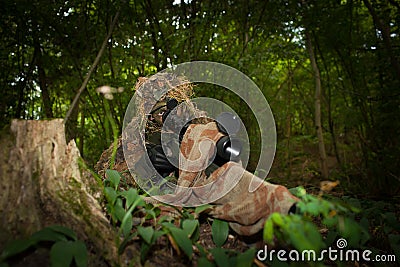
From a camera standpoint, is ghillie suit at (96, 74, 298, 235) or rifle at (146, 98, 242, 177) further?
rifle at (146, 98, 242, 177)

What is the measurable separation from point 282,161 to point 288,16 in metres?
2.99

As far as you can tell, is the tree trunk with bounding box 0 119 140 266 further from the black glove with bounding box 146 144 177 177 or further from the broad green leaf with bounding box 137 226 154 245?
the black glove with bounding box 146 144 177 177

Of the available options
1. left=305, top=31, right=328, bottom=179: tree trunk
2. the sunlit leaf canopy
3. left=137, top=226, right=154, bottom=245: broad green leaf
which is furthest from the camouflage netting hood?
left=305, top=31, right=328, bottom=179: tree trunk

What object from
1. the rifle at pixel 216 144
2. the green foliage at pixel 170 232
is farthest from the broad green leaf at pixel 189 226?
the rifle at pixel 216 144

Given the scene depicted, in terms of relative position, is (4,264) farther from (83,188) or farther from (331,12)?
(331,12)

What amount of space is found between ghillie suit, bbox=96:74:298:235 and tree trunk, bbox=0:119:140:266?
54 centimetres

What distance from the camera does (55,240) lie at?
4.73 ft

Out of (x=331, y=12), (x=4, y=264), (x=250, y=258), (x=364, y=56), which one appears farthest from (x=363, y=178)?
(x=4, y=264)

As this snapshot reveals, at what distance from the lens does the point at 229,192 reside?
75.9 inches

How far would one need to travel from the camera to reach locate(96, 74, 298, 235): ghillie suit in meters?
1.76

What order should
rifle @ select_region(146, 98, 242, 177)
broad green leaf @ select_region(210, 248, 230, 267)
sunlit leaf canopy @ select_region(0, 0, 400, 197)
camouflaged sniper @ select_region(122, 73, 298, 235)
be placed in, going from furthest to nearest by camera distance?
sunlit leaf canopy @ select_region(0, 0, 400, 197) → rifle @ select_region(146, 98, 242, 177) → camouflaged sniper @ select_region(122, 73, 298, 235) → broad green leaf @ select_region(210, 248, 230, 267)

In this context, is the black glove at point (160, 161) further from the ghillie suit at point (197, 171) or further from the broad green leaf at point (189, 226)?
the broad green leaf at point (189, 226)

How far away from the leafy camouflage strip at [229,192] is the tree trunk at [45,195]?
0.57 metres

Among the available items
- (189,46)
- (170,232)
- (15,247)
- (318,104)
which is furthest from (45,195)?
(318,104)
